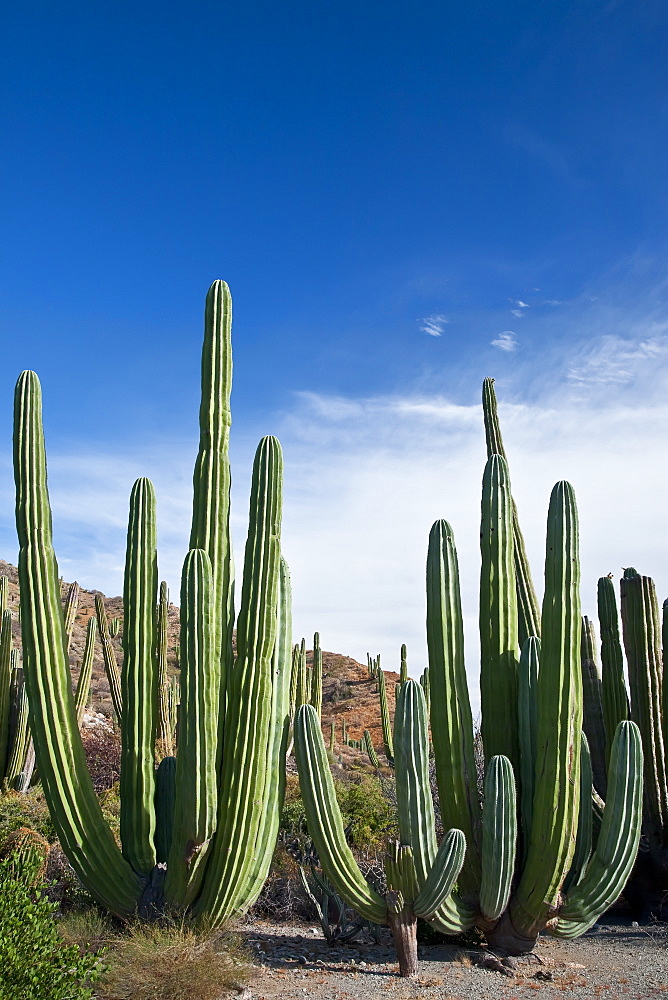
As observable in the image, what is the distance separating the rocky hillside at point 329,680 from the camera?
83.9ft

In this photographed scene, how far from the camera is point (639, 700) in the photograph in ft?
29.7

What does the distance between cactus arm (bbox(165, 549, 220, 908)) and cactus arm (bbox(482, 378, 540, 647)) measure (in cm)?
353

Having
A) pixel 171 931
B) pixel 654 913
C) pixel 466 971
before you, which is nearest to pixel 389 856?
pixel 466 971

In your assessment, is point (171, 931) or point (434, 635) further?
point (434, 635)

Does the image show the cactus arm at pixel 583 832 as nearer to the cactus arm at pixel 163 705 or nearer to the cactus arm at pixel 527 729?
the cactus arm at pixel 527 729

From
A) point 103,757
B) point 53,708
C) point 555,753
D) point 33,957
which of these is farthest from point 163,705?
point 33,957

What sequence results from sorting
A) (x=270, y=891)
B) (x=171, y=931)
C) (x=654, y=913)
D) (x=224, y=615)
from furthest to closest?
(x=270, y=891)
(x=654, y=913)
(x=224, y=615)
(x=171, y=931)

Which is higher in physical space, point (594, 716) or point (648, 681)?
point (648, 681)

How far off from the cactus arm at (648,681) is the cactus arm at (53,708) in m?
5.57

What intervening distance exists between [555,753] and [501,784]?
548 millimetres

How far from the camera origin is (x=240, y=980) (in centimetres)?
625

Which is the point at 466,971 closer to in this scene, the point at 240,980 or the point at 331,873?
the point at 331,873

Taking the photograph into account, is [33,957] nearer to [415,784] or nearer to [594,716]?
[415,784]

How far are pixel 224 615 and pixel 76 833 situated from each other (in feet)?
6.97
